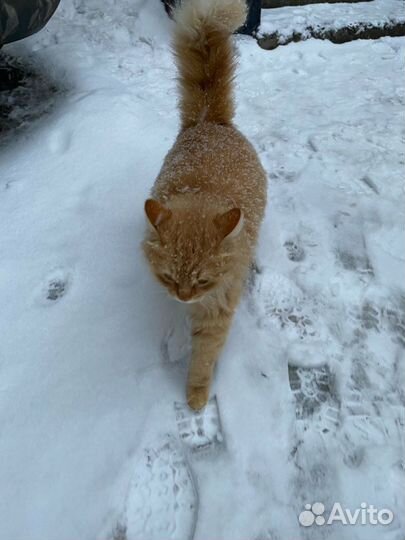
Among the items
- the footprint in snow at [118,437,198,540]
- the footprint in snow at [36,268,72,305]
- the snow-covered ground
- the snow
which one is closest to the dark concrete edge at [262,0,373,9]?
the snow

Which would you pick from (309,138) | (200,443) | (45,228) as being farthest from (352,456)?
(309,138)

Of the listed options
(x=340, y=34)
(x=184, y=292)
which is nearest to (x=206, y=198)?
(x=184, y=292)

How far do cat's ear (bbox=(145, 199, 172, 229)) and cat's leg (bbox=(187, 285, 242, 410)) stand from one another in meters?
0.43

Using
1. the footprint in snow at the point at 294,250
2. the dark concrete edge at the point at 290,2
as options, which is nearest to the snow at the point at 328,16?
the dark concrete edge at the point at 290,2

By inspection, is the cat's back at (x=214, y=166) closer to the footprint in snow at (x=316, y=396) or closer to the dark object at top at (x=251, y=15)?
the footprint in snow at (x=316, y=396)

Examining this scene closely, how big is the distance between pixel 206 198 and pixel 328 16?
389cm

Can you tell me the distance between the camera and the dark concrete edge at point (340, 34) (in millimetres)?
4199

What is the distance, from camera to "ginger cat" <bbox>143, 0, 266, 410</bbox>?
1616 mm

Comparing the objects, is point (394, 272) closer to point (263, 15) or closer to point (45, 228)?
point (45, 228)

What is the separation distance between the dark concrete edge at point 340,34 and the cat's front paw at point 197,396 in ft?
12.3

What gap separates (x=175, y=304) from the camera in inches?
85.5

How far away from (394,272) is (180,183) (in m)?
1.28

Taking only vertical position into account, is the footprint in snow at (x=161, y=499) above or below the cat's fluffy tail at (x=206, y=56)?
below

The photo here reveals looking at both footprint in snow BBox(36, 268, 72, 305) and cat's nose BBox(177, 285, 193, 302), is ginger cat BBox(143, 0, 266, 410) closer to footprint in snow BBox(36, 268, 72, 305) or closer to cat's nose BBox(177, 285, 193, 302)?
cat's nose BBox(177, 285, 193, 302)
